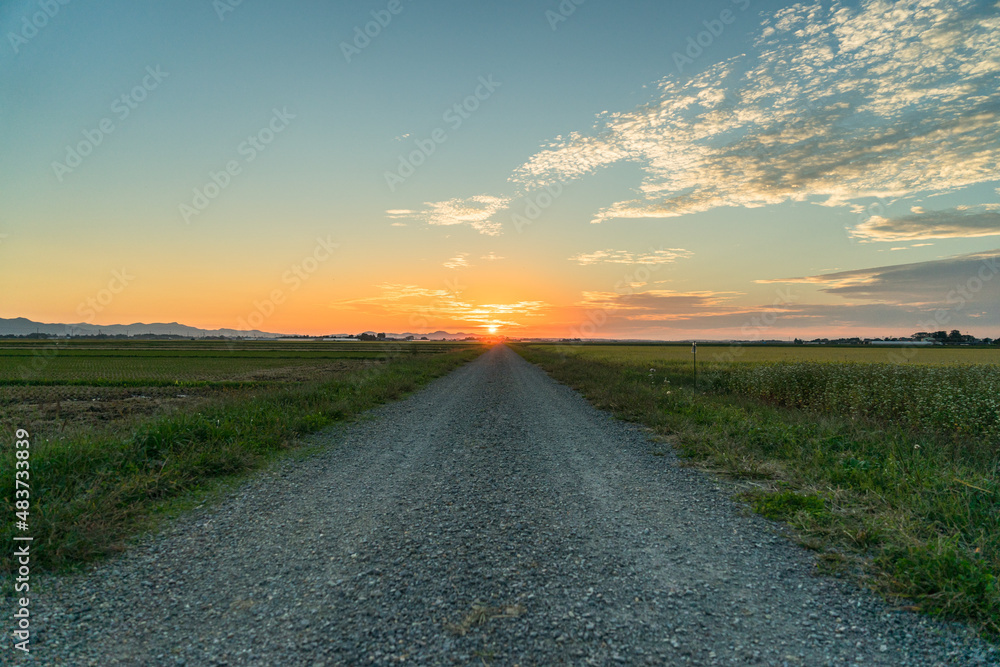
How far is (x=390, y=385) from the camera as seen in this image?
66.4 ft

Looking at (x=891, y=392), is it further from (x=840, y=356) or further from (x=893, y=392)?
(x=840, y=356)

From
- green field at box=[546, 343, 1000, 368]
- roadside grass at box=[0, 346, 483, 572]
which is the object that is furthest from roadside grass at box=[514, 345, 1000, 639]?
green field at box=[546, 343, 1000, 368]

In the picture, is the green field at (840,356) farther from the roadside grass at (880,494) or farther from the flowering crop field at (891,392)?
the roadside grass at (880,494)

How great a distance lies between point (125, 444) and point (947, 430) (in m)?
17.1

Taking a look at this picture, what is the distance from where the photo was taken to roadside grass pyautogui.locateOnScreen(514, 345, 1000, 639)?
4092 millimetres

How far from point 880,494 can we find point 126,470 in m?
11.2

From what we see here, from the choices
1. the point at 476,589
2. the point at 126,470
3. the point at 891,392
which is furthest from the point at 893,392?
the point at 126,470

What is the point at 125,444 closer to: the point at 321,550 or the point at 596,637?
the point at 321,550

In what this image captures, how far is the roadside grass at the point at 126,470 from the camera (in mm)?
5066

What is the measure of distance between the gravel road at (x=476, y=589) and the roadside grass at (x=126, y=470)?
25.4 inches

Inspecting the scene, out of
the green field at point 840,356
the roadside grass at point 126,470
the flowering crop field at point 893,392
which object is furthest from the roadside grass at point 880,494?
the green field at point 840,356

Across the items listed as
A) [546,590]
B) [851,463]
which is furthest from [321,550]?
[851,463]

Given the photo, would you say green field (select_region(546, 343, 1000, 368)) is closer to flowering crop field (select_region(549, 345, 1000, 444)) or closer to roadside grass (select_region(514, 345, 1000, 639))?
flowering crop field (select_region(549, 345, 1000, 444))

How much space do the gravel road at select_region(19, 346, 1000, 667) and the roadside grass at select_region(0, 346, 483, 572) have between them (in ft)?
2.12
